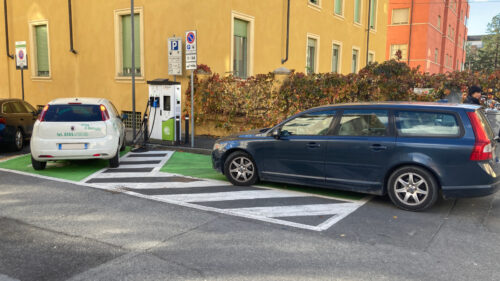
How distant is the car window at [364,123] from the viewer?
6.37m

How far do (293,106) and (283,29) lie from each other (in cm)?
618

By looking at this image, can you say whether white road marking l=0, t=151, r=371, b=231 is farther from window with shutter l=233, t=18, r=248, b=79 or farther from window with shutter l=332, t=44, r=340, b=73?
window with shutter l=332, t=44, r=340, b=73

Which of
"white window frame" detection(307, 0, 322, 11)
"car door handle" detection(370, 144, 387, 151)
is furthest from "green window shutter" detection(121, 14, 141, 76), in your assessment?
"car door handle" detection(370, 144, 387, 151)

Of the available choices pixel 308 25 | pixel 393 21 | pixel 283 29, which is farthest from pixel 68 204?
pixel 393 21

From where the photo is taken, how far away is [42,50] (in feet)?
61.2

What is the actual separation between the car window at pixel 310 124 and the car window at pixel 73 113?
4180 mm

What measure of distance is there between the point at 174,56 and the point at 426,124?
31.4 feet

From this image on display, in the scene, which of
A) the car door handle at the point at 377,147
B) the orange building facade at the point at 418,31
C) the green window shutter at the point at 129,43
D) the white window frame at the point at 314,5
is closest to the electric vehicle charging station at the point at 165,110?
the green window shutter at the point at 129,43

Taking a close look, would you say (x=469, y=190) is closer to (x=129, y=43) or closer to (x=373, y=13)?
(x=129, y=43)

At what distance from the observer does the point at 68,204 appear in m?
6.43

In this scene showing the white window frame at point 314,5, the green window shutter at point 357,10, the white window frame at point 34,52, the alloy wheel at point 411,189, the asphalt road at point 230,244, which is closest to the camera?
the asphalt road at point 230,244

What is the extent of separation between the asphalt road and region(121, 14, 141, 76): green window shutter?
10.2 m

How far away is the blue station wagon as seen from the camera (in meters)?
5.76

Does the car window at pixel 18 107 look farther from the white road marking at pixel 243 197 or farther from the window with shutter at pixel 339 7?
the window with shutter at pixel 339 7
